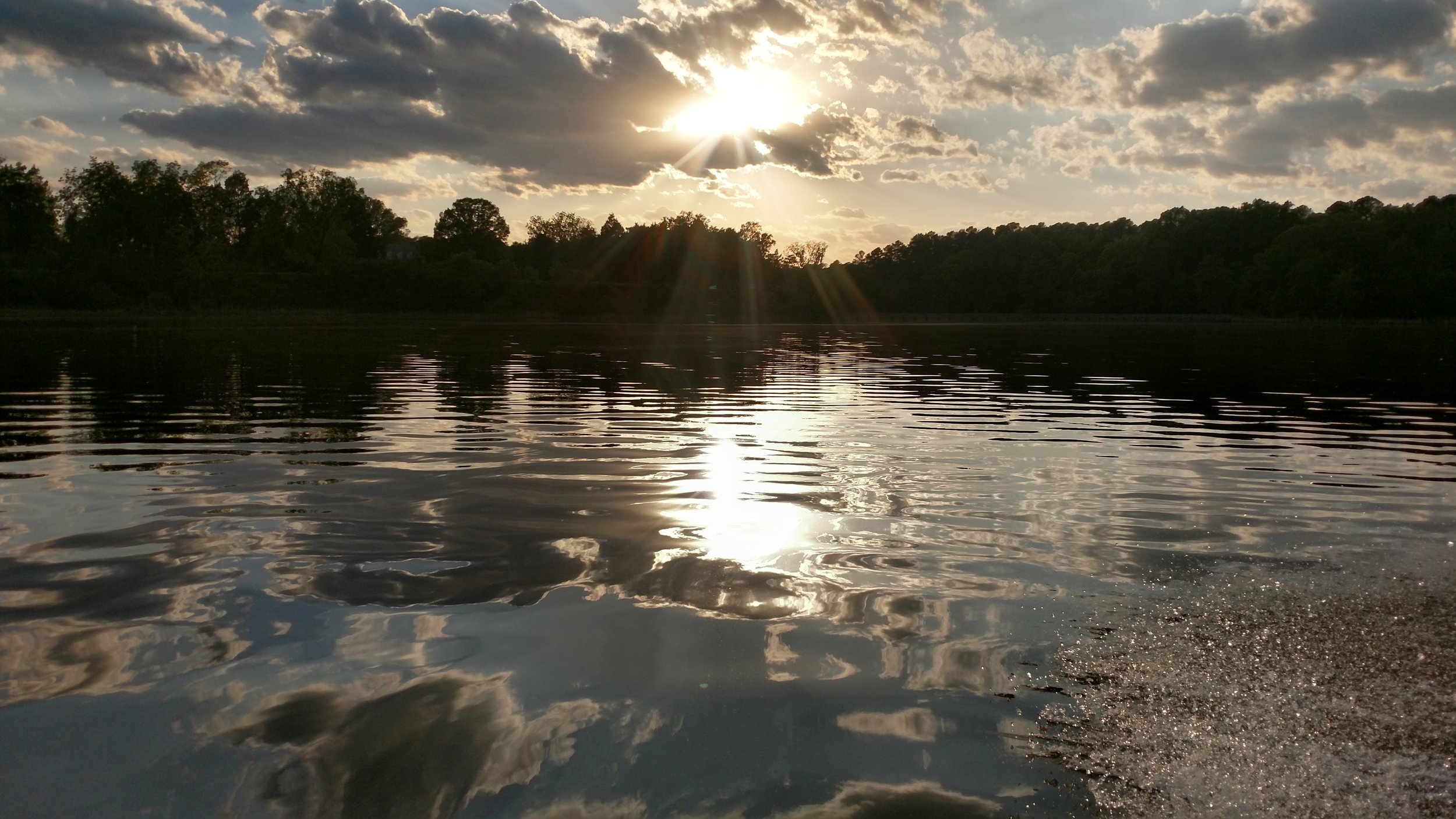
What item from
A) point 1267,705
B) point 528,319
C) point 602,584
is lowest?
point 602,584

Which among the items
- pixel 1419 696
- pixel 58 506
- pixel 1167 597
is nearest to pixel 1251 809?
pixel 1419 696

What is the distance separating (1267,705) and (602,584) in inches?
183

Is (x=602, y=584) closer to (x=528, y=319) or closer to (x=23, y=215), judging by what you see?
(x=528, y=319)

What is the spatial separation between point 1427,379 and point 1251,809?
35.7 m

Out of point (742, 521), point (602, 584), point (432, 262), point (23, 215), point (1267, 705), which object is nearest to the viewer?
point (1267, 705)

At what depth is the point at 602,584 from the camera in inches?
308

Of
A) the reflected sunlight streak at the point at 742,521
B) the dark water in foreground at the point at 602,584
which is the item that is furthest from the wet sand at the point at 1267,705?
the reflected sunlight streak at the point at 742,521

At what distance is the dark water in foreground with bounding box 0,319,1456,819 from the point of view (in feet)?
15.4

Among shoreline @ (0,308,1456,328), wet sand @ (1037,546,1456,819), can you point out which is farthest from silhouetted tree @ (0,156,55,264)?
wet sand @ (1037,546,1456,819)

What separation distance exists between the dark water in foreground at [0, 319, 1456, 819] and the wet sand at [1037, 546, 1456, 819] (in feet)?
1.08

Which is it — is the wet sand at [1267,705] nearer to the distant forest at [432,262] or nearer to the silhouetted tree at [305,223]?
the distant forest at [432,262]

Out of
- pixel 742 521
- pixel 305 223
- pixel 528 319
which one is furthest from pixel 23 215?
pixel 742 521

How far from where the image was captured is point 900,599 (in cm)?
730

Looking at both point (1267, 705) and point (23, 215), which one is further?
point (23, 215)
